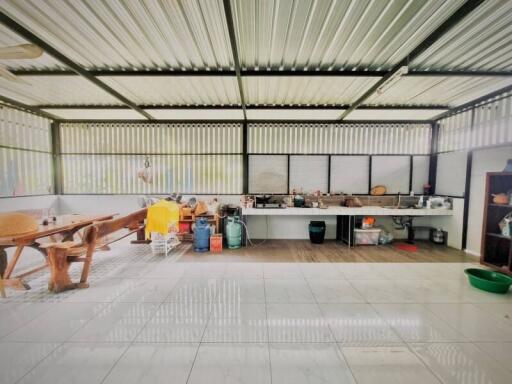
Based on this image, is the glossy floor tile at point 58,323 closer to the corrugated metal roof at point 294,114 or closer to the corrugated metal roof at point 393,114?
the corrugated metal roof at point 294,114

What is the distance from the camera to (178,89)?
3.97 metres

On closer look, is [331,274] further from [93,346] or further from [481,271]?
[93,346]

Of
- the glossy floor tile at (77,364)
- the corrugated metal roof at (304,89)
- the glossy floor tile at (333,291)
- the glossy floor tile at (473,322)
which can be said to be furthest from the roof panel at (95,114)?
the glossy floor tile at (473,322)

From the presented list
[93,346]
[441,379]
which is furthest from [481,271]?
[93,346]

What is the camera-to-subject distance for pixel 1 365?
63.1 inches

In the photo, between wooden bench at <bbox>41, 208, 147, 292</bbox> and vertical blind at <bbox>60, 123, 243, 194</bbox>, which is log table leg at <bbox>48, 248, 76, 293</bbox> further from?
vertical blind at <bbox>60, 123, 243, 194</bbox>

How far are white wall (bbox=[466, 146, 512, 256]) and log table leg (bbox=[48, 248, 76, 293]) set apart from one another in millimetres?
6969

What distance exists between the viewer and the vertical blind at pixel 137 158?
5.51m

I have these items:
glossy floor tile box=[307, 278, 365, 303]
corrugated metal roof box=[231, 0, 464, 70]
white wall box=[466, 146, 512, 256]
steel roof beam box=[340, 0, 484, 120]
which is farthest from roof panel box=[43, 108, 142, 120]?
A: white wall box=[466, 146, 512, 256]

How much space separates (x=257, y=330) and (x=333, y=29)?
3.44 m

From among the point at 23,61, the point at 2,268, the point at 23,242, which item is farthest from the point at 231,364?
the point at 23,61

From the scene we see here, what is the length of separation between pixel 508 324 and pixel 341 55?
12.0 feet

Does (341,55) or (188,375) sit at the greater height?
(341,55)

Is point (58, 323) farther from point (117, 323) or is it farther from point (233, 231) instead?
point (233, 231)
